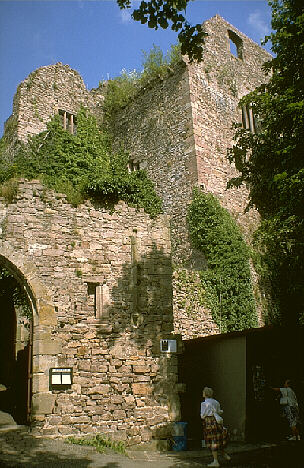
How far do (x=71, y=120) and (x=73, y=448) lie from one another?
44.4 ft

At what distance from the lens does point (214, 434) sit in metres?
7.28

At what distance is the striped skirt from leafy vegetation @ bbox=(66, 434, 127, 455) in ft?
5.61

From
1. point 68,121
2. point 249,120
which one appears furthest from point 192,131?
point 68,121

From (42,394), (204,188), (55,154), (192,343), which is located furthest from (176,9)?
(204,188)

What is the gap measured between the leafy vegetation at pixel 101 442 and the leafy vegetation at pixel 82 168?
483 centimetres

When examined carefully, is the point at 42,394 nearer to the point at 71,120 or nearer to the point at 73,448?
the point at 73,448

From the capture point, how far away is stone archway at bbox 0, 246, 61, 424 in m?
8.09

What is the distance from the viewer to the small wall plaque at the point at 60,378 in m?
8.23

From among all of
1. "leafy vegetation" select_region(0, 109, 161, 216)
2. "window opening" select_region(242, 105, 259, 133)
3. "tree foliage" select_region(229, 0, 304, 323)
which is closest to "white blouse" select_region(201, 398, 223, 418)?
"tree foliage" select_region(229, 0, 304, 323)

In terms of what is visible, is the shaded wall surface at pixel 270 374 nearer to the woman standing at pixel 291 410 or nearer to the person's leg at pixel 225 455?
the woman standing at pixel 291 410

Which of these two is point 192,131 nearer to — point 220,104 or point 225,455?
point 220,104

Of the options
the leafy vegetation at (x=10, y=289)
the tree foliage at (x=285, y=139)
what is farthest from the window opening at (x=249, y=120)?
the leafy vegetation at (x=10, y=289)

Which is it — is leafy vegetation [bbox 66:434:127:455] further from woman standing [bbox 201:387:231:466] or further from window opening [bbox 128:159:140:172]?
window opening [bbox 128:159:140:172]

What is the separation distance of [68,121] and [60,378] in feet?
40.3
